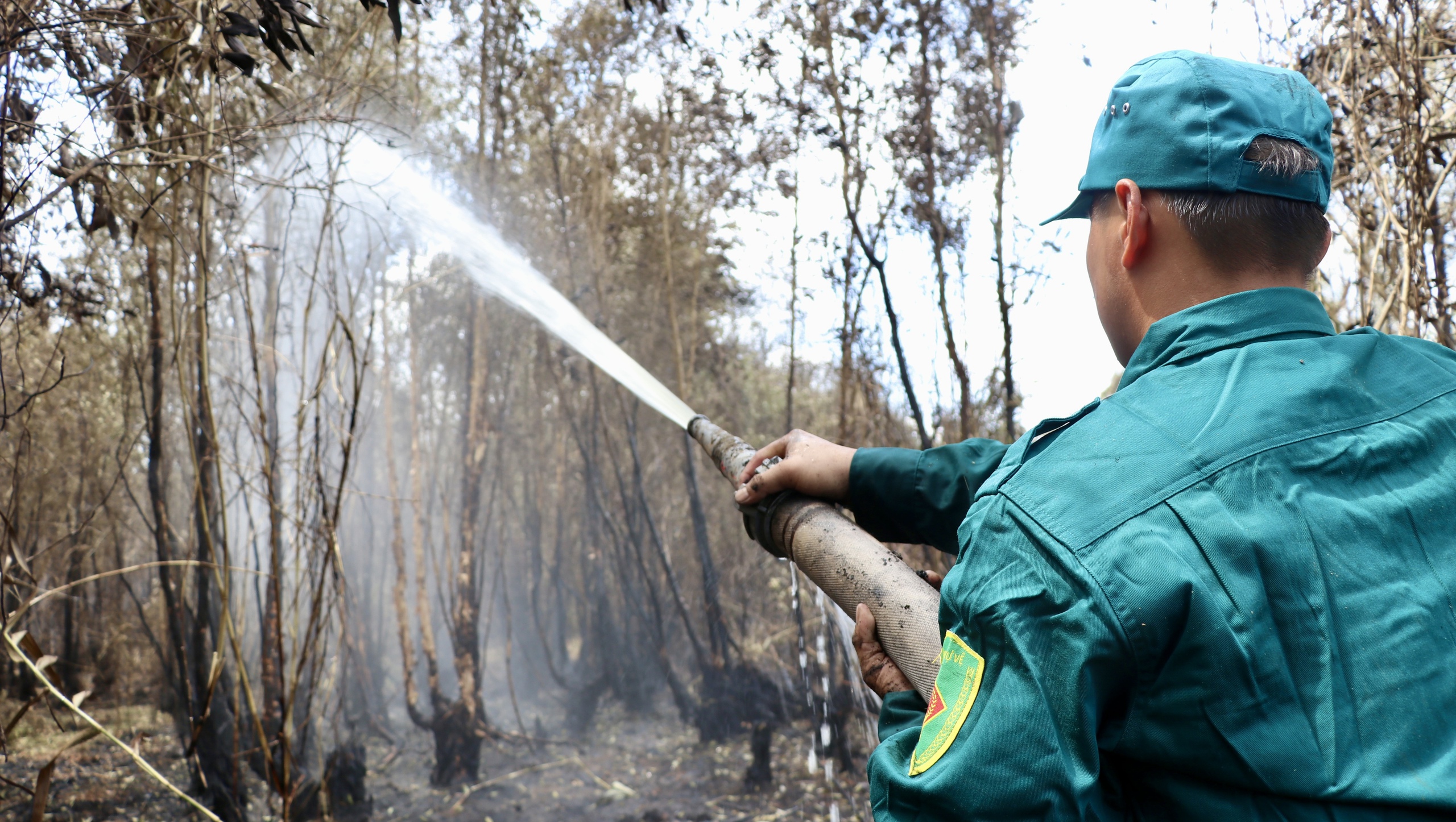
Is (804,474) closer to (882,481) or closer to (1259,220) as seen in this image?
(882,481)

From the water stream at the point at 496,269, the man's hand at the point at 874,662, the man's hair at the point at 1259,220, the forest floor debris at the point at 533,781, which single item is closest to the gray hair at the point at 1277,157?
the man's hair at the point at 1259,220

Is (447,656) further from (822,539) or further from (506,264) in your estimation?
(822,539)

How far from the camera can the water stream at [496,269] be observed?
2475 mm

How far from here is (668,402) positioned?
2.24 m

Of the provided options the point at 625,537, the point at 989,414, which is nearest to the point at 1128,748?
the point at 989,414

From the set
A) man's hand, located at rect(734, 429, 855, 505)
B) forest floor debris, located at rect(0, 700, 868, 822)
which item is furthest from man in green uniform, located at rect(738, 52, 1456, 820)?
forest floor debris, located at rect(0, 700, 868, 822)

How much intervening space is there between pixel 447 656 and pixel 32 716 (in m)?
10.7

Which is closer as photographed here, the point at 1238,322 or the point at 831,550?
the point at 1238,322

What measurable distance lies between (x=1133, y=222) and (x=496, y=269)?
526 cm

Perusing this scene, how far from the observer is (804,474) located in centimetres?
178

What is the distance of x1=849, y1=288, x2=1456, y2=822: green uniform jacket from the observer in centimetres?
82

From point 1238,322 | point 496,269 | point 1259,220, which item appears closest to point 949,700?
point 1238,322

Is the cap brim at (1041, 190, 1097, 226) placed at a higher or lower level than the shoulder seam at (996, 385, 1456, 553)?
higher

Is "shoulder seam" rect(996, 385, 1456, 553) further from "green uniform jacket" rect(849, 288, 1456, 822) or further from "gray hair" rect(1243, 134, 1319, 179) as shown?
"gray hair" rect(1243, 134, 1319, 179)
